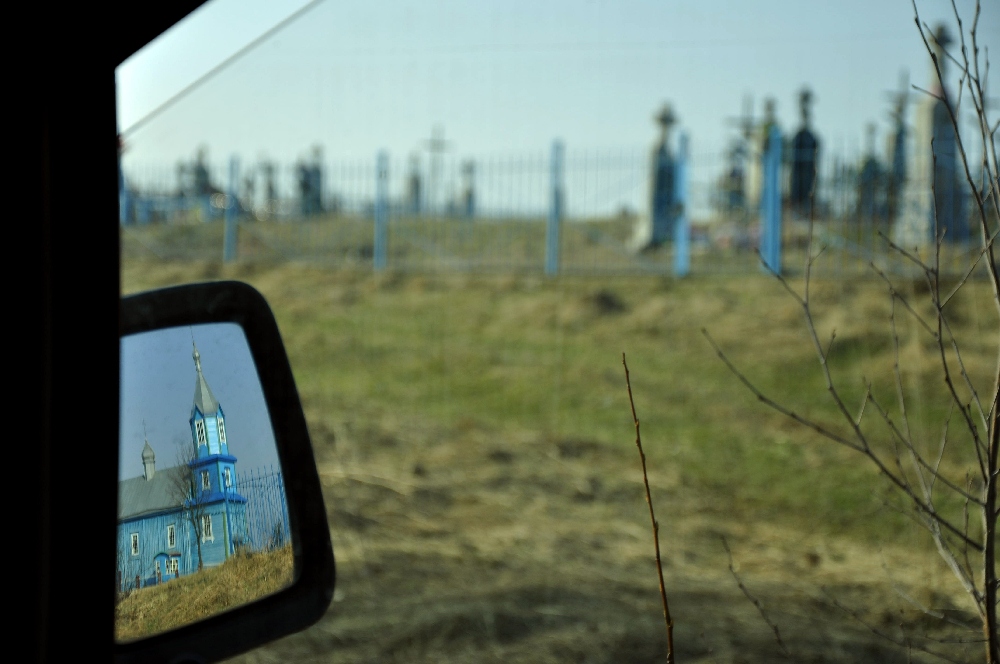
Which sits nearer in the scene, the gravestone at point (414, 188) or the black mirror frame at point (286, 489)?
the black mirror frame at point (286, 489)

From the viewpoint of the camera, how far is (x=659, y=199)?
45.8 feet

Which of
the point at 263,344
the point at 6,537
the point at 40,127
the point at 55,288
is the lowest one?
the point at 6,537

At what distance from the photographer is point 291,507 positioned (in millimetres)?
1804

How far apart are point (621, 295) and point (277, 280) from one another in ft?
16.1

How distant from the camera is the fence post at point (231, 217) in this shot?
15.1 meters

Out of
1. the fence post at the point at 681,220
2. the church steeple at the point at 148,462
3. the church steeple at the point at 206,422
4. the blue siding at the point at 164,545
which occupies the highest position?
the fence post at the point at 681,220

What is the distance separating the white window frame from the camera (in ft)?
5.04

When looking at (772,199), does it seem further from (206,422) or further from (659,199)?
(206,422)

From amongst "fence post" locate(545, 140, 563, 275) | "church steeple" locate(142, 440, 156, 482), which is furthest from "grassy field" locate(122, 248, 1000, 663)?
"church steeple" locate(142, 440, 156, 482)

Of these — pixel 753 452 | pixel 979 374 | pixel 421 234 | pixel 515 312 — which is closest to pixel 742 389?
pixel 753 452

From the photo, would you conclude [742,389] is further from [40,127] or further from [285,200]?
[40,127]

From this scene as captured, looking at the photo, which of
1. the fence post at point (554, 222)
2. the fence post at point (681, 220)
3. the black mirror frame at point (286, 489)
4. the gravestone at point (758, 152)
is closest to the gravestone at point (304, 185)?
the fence post at point (554, 222)

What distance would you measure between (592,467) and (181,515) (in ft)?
23.3

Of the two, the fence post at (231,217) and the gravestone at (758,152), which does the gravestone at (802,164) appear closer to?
the gravestone at (758,152)
